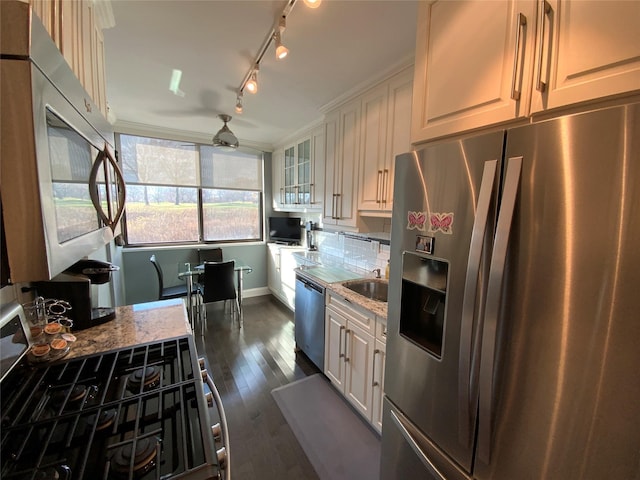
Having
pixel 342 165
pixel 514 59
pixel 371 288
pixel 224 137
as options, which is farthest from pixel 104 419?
pixel 224 137

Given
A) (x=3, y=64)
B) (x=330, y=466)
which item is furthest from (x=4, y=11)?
(x=330, y=466)

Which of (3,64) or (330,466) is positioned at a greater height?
(3,64)

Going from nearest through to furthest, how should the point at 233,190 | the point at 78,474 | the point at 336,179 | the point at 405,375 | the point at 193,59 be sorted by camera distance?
the point at 78,474, the point at 405,375, the point at 193,59, the point at 336,179, the point at 233,190

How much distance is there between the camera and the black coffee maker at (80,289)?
49.4 inches

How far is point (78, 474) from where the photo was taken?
63 centimetres

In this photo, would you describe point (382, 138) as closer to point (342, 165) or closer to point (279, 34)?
point (342, 165)

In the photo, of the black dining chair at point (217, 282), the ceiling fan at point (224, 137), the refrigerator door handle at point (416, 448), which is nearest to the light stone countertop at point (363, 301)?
the refrigerator door handle at point (416, 448)

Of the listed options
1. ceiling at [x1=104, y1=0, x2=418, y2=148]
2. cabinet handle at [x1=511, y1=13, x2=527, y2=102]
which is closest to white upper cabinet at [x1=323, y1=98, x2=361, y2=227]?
ceiling at [x1=104, y1=0, x2=418, y2=148]

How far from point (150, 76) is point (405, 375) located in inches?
111

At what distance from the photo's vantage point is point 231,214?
14.7 feet

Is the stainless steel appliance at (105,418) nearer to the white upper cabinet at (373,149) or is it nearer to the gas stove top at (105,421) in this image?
the gas stove top at (105,421)

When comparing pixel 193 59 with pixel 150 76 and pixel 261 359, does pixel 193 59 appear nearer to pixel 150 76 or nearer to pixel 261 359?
pixel 150 76

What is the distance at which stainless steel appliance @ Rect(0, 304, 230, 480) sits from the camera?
0.66 metres

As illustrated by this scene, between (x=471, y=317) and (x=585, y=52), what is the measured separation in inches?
31.6
